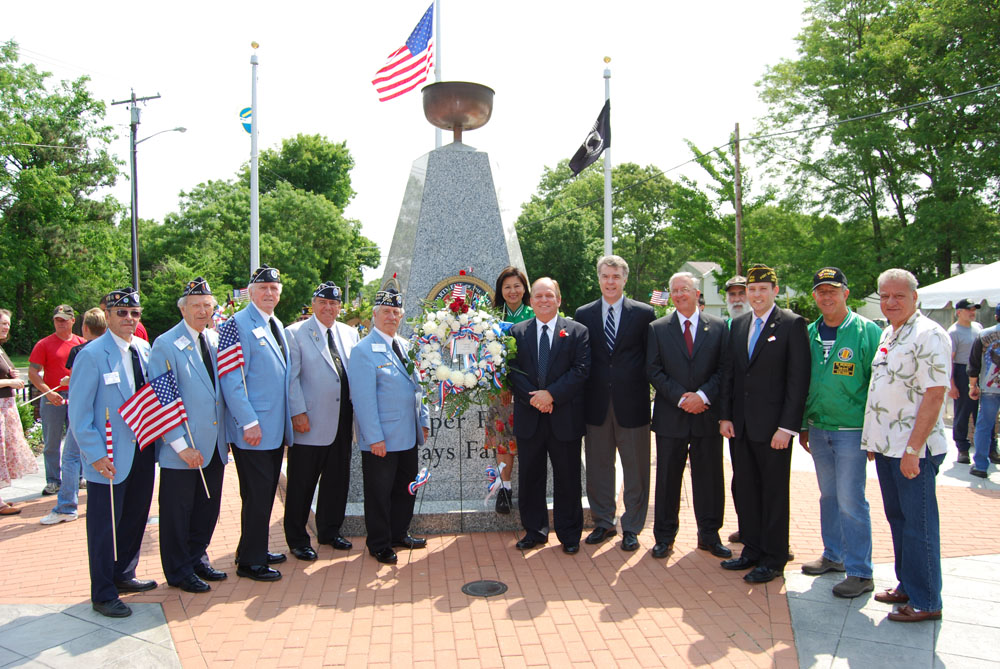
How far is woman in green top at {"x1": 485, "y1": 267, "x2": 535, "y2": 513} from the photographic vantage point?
5445mm

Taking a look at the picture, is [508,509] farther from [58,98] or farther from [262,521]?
[58,98]

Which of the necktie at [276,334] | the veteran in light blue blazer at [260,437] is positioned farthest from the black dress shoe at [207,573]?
the necktie at [276,334]

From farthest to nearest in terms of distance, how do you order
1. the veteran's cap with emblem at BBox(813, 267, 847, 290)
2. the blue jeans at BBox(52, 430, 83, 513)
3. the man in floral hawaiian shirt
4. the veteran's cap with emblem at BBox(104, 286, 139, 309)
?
the blue jeans at BBox(52, 430, 83, 513), the veteran's cap with emblem at BBox(813, 267, 847, 290), the veteran's cap with emblem at BBox(104, 286, 139, 309), the man in floral hawaiian shirt

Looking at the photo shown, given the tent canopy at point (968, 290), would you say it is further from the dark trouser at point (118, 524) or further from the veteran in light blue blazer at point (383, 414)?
the dark trouser at point (118, 524)

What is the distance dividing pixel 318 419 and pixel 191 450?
95 cm

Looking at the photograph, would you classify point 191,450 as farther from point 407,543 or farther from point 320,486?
point 407,543

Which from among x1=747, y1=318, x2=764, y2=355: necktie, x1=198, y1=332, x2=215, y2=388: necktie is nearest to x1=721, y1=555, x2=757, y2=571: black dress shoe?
x1=747, y1=318, x2=764, y2=355: necktie

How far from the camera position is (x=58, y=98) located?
33.1 m

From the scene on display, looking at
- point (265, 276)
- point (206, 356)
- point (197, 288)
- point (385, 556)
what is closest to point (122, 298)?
point (197, 288)

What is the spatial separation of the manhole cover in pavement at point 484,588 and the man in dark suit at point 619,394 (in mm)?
1057

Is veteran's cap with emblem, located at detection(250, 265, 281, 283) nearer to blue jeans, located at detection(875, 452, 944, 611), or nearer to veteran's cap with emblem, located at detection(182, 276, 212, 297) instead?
veteran's cap with emblem, located at detection(182, 276, 212, 297)

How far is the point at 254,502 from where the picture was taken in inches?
176

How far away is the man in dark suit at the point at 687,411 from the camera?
482 centimetres

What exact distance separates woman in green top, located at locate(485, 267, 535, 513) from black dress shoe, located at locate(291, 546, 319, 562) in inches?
60.2
